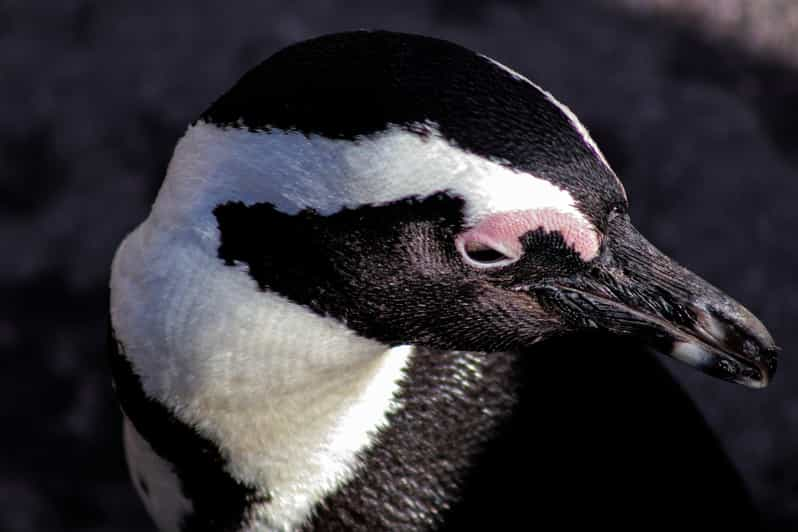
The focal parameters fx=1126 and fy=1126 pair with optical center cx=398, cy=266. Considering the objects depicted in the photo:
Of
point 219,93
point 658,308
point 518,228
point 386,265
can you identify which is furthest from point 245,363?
point 219,93

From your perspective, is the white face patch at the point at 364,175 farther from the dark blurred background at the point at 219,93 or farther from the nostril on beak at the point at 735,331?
the dark blurred background at the point at 219,93

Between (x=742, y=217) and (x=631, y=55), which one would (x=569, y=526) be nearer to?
(x=742, y=217)

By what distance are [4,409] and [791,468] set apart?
168 centimetres

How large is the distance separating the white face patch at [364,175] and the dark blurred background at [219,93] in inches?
53.9

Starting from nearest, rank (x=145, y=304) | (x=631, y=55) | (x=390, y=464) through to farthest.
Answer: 1. (x=145, y=304)
2. (x=390, y=464)
3. (x=631, y=55)

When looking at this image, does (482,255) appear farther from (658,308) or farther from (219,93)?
(219,93)

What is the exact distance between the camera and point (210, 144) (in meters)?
1.21

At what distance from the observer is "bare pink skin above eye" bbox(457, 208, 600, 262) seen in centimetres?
117

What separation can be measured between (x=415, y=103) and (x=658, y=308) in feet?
1.26

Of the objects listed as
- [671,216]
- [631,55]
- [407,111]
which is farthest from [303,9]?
[407,111]

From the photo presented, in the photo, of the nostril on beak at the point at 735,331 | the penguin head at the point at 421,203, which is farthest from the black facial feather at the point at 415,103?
the nostril on beak at the point at 735,331

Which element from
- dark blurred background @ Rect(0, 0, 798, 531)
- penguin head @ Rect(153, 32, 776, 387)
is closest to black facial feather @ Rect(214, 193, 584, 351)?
penguin head @ Rect(153, 32, 776, 387)

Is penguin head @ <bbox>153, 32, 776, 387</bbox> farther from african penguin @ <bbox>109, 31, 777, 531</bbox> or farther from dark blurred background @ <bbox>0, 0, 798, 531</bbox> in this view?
dark blurred background @ <bbox>0, 0, 798, 531</bbox>

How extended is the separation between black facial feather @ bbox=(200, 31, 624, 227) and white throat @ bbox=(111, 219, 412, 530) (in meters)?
0.18
